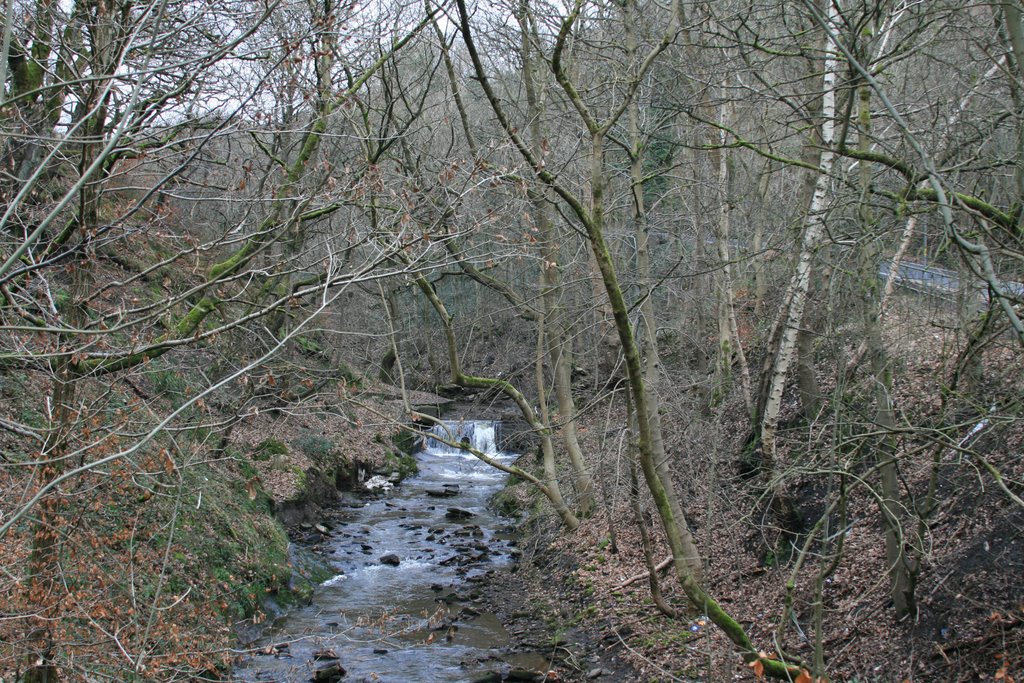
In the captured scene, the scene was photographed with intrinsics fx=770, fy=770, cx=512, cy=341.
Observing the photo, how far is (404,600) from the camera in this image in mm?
11875

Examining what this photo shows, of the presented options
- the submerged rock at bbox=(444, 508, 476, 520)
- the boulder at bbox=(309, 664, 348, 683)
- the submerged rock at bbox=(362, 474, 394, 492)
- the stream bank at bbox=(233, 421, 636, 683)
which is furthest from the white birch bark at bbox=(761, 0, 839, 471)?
the submerged rock at bbox=(362, 474, 394, 492)

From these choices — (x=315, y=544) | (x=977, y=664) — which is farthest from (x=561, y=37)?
(x=315, y=544)

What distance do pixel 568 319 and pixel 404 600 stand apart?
18.2 ft

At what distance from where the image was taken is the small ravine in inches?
365

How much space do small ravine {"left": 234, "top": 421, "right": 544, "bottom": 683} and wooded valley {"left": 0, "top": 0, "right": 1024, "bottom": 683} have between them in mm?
641

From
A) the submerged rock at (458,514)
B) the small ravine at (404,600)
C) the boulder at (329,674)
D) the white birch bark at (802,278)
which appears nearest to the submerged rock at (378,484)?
the small ravine at (404,600)

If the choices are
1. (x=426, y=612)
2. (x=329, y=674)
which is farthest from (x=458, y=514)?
(x=329, y=674)

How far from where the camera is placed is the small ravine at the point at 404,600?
927cm

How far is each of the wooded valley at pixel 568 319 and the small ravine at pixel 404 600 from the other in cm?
64

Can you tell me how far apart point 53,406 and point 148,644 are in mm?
2896

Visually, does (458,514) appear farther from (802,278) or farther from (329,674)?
(802,278)

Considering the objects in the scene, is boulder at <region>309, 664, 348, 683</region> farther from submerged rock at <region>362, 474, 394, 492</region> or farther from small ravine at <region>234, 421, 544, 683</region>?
submerged rock at <region>362, 474, 394, 492</region>

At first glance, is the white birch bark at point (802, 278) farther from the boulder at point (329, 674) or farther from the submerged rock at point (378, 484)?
the submerged rock at point (378, 484)

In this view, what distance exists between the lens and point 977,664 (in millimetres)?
5750
